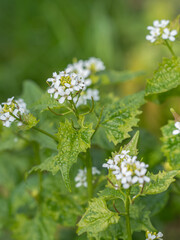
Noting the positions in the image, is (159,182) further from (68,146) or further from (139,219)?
(68,146)

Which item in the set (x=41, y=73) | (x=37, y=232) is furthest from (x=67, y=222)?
(x=41, y=73)

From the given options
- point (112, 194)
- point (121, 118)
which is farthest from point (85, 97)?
point (112, 194)

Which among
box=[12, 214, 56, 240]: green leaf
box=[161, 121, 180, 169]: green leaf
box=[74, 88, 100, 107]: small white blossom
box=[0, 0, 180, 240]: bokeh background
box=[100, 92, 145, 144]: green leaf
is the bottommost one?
box=[12, 214, 56, 240]: green leaf

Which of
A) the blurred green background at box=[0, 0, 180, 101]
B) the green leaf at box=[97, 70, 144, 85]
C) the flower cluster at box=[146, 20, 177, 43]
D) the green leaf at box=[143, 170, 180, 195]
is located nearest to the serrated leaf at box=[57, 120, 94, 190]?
the green leaf at box=[143, 170, 180, 195]

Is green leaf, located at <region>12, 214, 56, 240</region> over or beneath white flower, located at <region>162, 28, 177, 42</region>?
beneath

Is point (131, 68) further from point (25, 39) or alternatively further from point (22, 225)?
point (22, 225)

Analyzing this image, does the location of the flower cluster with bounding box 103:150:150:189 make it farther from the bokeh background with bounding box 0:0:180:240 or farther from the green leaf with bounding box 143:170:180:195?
the bokeh background with bounding box 0:0:180:240

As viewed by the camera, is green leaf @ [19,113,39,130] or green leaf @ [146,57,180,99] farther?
green leaf @ [146,57,180,99]
